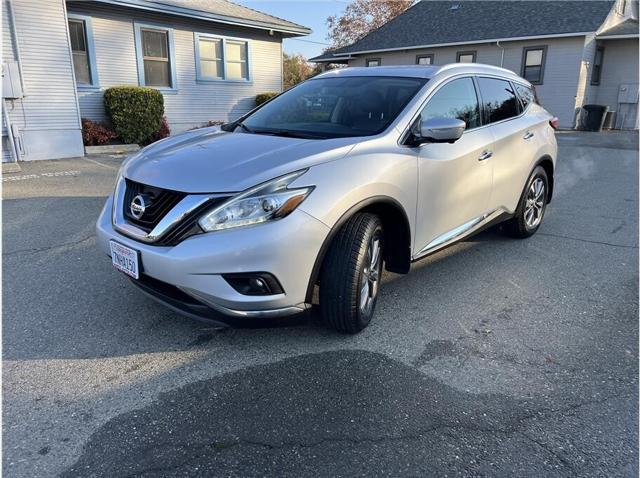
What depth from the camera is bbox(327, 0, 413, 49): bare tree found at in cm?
3931

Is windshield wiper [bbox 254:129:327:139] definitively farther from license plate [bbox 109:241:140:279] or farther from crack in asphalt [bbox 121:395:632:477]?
crack in asphalt [bbox 121:395:632:477]

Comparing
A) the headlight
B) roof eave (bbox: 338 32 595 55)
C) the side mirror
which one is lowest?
the headlight

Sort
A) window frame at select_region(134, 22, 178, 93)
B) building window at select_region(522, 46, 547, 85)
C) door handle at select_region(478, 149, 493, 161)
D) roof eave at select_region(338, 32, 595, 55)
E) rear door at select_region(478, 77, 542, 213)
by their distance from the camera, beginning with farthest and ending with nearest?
building window at select_region(522, 46, 547, 85) → roof eave at select_region(338, 32, 595, 55) → window frame at select_region(134, 22, 178, 93) → rear door at select_region(478, 77, 542, 213) → door handle at select_region(478, 149, 493, 161)

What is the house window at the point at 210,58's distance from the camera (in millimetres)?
13859

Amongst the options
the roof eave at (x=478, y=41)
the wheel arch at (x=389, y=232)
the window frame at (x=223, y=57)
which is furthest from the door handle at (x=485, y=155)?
the roof eave at (x=478, y=41)

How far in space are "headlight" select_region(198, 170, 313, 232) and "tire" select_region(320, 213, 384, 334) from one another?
46cm

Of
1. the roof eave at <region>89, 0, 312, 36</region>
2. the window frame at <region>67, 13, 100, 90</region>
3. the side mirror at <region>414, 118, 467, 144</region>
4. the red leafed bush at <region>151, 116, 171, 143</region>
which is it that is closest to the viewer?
the side mirror at <region>414, 118, 467, 144</region>

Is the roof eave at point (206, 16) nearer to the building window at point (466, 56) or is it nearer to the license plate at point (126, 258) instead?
the building window at point (466, 56)

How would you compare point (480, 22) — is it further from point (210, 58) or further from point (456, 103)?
point (456, 103)

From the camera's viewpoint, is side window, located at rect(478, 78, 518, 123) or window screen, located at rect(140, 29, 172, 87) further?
window screen, located at rect(140, 29, 172, 87)

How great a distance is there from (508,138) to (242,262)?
3.12 meters

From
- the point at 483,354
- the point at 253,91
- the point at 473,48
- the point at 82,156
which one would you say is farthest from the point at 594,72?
the point at 483,354

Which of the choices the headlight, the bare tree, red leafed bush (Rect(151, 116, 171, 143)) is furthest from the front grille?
the bare tree

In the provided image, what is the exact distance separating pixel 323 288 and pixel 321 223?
1.46ft
